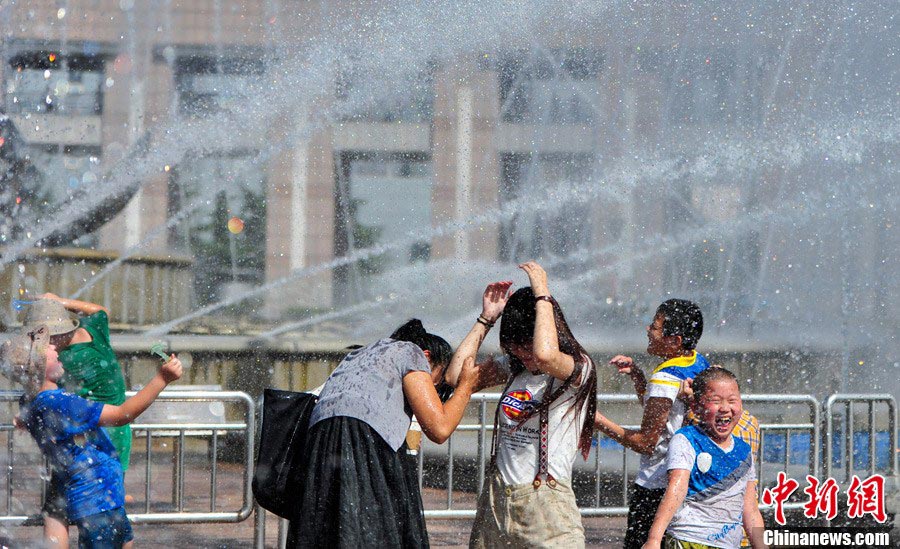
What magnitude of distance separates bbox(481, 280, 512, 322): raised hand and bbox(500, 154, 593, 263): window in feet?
46.7

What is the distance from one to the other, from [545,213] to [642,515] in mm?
17026

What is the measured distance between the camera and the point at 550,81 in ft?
61.5

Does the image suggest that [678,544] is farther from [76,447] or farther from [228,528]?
[228,528]

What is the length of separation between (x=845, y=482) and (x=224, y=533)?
3390 mm

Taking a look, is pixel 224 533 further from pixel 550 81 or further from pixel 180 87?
pixel 180 87

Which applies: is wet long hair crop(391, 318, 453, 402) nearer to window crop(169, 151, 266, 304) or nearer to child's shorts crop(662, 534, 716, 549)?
child's shorts crop(662, 534, 716, 549)

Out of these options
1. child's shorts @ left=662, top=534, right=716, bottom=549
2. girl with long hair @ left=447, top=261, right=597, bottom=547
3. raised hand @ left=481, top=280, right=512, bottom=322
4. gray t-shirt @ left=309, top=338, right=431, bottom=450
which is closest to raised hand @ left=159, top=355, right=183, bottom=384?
gray t-shirt @ left=309, top=338, right=431, bottom=450

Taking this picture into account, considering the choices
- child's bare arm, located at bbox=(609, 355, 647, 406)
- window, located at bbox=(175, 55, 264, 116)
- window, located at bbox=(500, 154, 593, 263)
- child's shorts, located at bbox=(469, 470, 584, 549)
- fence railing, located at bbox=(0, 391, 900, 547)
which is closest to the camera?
child's shorts, located at bbox=(469, 470, 584, 549)

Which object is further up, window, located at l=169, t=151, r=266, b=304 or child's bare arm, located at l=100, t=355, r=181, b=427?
window, located at l=169, t=151, r=266, b=304

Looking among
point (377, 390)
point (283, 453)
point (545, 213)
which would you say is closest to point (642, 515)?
point (377, 390)

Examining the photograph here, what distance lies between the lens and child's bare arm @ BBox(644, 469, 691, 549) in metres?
3.38

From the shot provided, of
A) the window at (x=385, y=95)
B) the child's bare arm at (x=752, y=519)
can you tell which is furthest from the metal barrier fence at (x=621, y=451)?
the window at (x=385, y=95)

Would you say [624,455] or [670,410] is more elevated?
[670,410]

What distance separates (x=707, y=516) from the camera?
3514 mm
